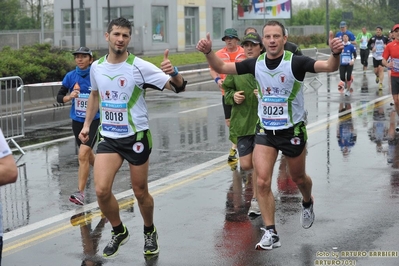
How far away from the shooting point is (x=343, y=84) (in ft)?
78.0

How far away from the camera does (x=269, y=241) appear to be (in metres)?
7.09

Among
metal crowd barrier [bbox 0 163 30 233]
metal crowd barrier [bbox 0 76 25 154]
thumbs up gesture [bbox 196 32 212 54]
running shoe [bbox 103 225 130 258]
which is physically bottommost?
metal crowd barrier [bbox 0 163 30 233]

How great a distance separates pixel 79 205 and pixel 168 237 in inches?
73.2

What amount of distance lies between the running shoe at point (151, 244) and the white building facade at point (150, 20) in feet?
120

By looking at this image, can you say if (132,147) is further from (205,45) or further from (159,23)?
(159,23)

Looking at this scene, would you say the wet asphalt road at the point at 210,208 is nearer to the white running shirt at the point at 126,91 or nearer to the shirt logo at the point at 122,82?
the white running shirt at the point at 126,91

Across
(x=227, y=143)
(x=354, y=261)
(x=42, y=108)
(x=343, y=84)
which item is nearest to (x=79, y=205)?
(x=354, y=261)

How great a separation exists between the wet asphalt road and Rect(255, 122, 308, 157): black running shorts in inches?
34.0

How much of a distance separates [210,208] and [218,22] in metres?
49.8

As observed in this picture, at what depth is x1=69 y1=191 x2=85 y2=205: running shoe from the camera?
9.38m

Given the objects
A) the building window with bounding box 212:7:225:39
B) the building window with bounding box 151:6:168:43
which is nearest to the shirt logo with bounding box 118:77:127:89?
the building window with bounding box 151:6:168:43

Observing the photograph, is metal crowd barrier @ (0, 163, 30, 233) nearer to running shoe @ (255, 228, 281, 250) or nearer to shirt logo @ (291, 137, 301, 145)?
running shoe @ (255, 228, 281, 250)

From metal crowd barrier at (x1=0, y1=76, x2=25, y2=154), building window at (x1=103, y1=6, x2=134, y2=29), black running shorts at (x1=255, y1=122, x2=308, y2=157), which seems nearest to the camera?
black running shorts at (x1=255, y1=122, x2=308, y2=157)

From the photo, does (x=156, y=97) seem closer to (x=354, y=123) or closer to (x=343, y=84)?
(x=343, y=84)
